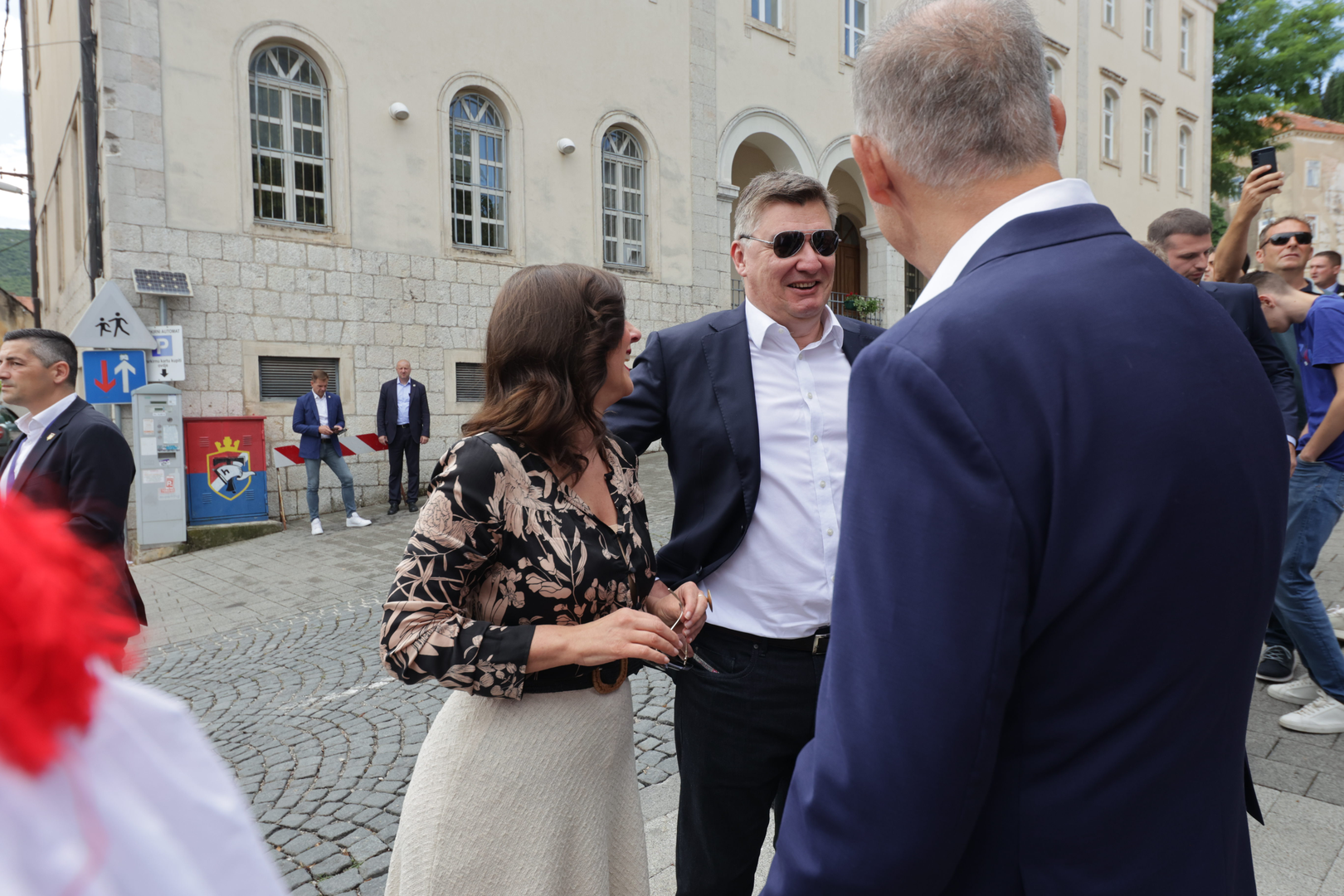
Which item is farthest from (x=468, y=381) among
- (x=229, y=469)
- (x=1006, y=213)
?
(x=1006, y=213)

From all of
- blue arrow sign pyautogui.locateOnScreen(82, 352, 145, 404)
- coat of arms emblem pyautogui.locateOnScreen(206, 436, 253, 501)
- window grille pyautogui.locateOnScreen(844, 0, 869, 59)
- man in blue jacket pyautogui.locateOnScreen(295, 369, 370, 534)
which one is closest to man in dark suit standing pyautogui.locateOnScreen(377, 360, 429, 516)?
man in blue jacket pyautogui.locateOnScreen(295, 369, 370, 534)

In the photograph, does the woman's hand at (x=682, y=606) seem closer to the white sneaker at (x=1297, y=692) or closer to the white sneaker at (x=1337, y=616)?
the white sneaker at (x=1297, y=692)

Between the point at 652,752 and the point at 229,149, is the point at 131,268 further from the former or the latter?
the point at 652,752

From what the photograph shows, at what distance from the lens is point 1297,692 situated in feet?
12.5

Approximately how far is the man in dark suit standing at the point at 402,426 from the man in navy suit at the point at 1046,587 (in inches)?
437

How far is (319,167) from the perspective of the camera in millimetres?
11602

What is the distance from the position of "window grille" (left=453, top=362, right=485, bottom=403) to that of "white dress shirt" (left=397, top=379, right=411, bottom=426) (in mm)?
1393

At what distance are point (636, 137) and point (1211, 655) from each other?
14.9 m

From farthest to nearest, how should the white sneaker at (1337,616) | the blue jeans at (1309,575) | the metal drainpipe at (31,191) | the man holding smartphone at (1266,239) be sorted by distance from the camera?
the metal drainpipe at (31,191), the white sneaker at (1337,616), the man holding smartphone at (1266,239), the blue jeans at (1309,575)

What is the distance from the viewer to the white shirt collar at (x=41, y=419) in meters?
3.70

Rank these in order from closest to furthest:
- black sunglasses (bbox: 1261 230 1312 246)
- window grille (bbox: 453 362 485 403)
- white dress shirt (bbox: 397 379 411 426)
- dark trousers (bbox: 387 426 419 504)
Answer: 1. black sunglasses (bbox: 1261 230 1312 246)
2. dark trousers (bbox: 387 426 419 504)
3. white dress shirt (bbox: 397 379 411 426)
4. window grille (bbox: 453 362 485 403)

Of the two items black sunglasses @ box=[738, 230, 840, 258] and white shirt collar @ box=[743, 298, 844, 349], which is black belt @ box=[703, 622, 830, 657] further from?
black sunglasses @ box=[738, 230, 840, 258]

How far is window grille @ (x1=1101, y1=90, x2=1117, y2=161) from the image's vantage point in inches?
972

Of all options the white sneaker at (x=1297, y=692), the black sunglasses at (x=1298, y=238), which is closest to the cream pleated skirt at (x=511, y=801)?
the white sneaker at (x=1297, y=692)
